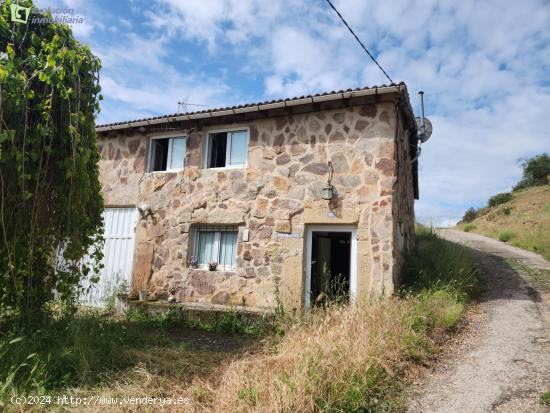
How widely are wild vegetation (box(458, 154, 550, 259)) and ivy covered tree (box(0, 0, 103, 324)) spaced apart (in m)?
14.5

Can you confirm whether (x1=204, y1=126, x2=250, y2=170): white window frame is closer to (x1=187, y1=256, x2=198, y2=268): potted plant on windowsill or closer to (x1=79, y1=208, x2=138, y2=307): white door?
(x1=187, y1=256, x2=198, y2=268): potted plant on windowsill

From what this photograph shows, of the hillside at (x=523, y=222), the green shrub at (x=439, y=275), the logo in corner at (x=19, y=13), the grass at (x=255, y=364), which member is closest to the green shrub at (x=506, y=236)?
the hillside at (x=523, y=222)

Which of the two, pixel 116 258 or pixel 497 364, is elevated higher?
pixel 116 258

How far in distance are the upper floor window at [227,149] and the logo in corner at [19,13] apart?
453 centimetres

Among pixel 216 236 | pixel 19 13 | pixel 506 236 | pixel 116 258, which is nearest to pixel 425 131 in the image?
pixel 216 236

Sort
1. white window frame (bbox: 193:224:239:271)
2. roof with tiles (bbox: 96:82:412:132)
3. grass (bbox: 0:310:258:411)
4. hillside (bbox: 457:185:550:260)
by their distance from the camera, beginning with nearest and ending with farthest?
grass (bbox: 0:310:258:411), roof with tiles (bbox: 96:82:412:132), white window frame (bbox: 193:224:239:271), hillside (bbox: 457:185:550:260)

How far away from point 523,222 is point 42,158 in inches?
935

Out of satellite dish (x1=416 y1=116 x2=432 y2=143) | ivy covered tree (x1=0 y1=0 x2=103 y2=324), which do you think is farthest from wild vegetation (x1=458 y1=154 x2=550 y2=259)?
ivy covered tree (x1=0 y1=0 x2=103 y2=324)

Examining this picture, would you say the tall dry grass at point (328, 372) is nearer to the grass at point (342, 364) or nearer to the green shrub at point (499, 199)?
the grass at point (342, 364)

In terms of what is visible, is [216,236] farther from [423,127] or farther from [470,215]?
[470,215]

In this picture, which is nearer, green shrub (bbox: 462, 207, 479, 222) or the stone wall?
the stone wall

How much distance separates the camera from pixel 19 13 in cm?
461

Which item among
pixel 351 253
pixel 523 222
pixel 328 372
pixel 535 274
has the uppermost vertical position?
pixel 523 222

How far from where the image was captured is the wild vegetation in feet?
54.3
